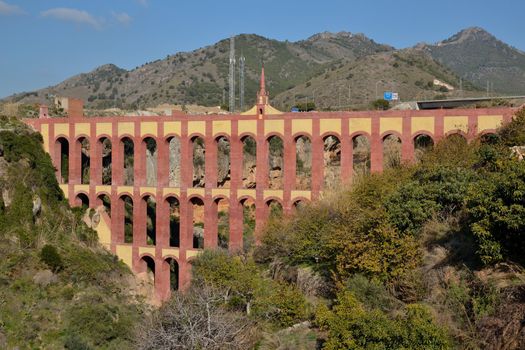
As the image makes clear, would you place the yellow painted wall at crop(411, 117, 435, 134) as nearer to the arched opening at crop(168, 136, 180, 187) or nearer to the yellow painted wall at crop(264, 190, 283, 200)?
the yellow painted wall at crop(264, 190, 283, 200)

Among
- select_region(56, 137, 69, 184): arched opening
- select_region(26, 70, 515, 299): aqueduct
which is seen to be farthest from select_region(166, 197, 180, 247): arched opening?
select_region(56, 137, 69, 184): arched opening

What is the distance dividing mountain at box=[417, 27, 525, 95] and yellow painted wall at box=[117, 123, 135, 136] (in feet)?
292

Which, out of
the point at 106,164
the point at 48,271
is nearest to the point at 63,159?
the point at 106,164

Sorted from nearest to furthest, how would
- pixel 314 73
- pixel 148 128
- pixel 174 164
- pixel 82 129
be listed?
pixel 148 128 → pixel 82 129 → pixel 174 164 → pixel 314 73

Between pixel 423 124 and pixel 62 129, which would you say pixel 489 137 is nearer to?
pixel 423 124

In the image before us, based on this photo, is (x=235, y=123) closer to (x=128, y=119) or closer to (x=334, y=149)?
(x=128, y=119)

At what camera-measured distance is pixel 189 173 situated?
35969 mm

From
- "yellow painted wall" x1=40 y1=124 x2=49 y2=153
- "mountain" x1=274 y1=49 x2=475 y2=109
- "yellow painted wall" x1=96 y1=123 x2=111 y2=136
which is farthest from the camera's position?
"mountain" x1=274 y1=49 x2=475 y2=109

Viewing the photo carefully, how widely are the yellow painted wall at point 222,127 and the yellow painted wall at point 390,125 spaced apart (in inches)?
347

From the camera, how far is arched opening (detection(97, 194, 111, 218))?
127 ft

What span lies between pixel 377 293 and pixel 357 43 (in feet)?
531

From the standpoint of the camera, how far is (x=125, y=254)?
3747cm

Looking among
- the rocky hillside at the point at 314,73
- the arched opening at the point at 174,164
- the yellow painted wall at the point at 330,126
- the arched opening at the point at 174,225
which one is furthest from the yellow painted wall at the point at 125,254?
the rocky hillside at the point at 314,73

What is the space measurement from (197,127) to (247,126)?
10.6 feet
